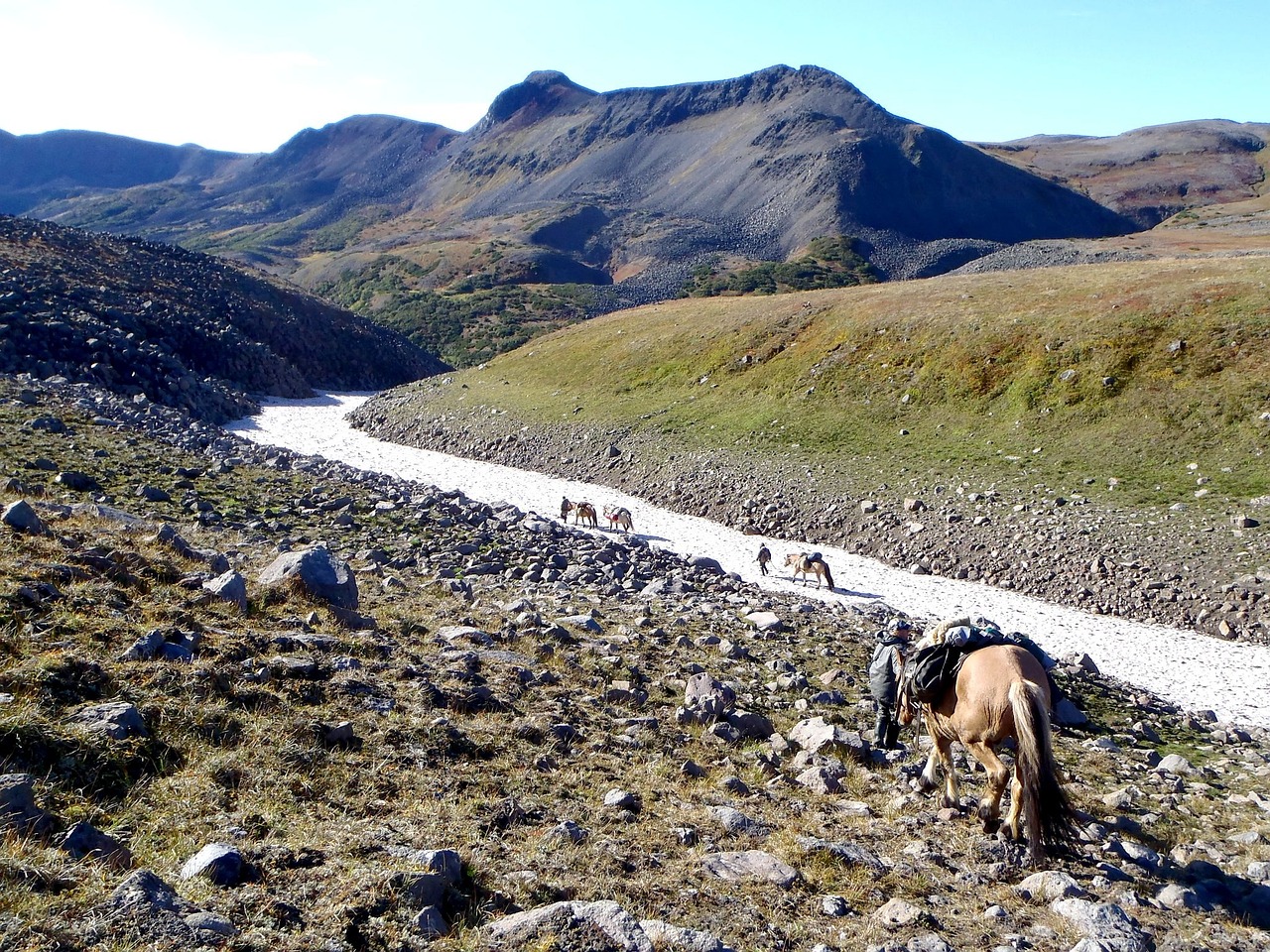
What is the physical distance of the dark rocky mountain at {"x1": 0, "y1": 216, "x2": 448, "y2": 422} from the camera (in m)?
41.2

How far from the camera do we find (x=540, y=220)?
149 m

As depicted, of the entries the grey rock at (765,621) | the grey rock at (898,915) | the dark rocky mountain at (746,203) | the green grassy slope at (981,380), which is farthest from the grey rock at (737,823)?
the dark rocky mountain at (746,203)

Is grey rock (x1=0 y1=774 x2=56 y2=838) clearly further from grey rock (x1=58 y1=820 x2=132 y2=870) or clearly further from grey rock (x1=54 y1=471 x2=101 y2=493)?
grey rock (x1=54 y1=471 x2=101 y2=493)

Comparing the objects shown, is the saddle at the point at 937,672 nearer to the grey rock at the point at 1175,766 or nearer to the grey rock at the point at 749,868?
the grey rock at the point at 749,868

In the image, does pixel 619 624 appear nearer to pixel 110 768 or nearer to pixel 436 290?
pixel 110 768

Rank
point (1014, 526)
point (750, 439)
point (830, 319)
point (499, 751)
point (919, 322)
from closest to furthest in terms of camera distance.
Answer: point (499, 751) → point (1014, 526) → point (750, 439) → point (919, 322) → point (830, 319)

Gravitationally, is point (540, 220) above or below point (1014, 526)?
above

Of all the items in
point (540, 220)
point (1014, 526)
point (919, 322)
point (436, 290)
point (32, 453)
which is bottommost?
point (1014, 526)

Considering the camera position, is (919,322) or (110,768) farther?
(919,322)

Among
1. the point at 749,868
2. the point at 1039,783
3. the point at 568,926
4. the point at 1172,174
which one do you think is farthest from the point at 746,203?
the point at 568,926

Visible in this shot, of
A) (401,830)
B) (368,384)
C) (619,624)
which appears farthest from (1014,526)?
(368,384)

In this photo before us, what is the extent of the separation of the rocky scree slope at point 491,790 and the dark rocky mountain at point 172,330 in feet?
107

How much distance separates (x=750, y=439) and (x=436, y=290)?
294 ft

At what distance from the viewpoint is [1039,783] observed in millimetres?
7430
